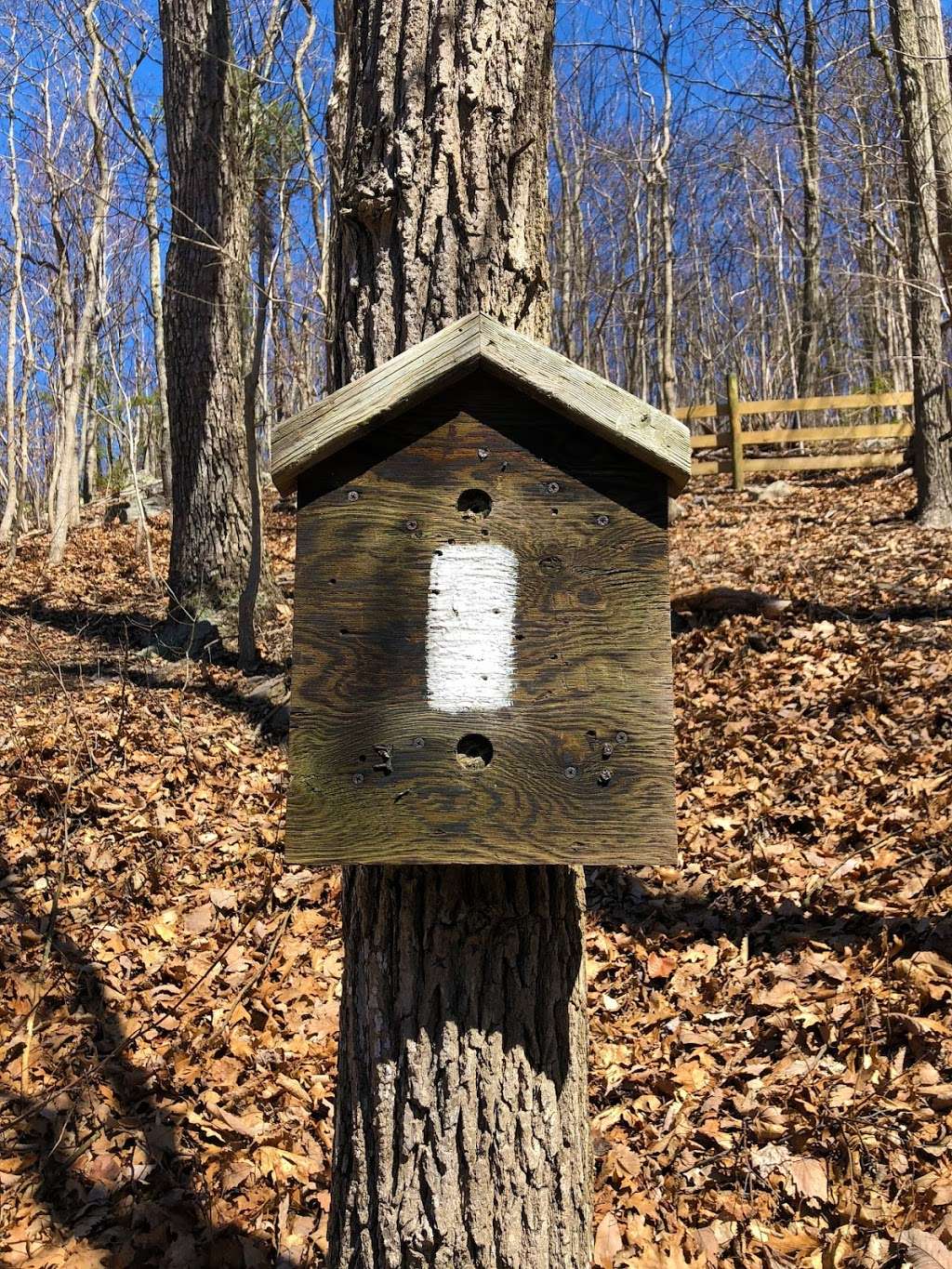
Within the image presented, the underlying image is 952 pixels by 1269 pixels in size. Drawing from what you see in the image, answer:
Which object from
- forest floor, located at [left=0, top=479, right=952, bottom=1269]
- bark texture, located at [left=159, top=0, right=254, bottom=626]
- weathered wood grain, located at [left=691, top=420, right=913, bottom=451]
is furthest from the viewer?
weathered wood grain, located at [left=691, top=420, right=913, bottom=451]

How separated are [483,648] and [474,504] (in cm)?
27

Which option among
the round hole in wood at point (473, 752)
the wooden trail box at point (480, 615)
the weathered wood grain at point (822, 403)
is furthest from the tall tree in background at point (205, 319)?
the weathered wood grain at point (822, 403)

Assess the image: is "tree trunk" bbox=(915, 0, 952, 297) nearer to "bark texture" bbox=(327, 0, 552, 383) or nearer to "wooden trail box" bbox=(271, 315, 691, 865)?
"bark texture" bbox=(327, 0, 552, 383)

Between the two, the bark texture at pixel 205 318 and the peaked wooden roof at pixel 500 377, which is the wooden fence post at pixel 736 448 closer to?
the bark texture at pixel 205 318

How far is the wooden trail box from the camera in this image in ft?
5.48

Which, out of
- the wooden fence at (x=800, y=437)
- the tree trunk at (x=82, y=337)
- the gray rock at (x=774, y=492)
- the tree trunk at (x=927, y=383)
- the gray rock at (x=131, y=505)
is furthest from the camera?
the gray rock at (x=131, y=505)

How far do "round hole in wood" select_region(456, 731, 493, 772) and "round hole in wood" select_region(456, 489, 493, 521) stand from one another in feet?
1.27

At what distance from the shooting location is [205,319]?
749 cm

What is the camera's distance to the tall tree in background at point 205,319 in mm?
7453

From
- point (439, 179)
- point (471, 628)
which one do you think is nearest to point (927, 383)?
point (439, 179)

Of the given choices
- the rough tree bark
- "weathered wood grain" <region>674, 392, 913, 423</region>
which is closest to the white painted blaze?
the rough tree bark

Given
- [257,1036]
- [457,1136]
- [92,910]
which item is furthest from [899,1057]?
[92,910]

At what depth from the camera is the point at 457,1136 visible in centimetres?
192

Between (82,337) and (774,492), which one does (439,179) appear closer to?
(774,492)
